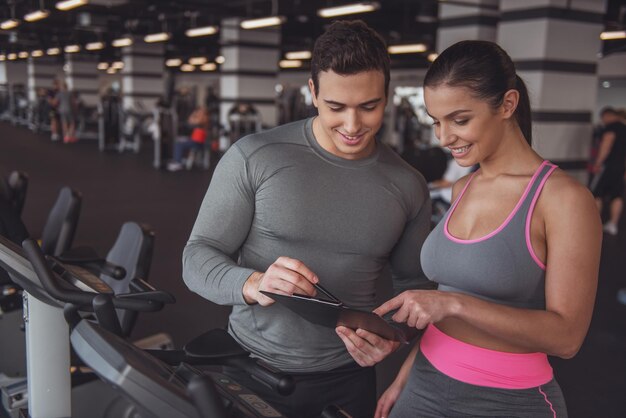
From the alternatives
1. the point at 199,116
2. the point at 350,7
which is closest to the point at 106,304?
the point at 350,7

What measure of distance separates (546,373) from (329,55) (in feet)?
2.64

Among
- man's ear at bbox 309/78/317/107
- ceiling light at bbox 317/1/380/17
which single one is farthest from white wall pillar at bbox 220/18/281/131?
man's ear at bbox 309/78/317/107

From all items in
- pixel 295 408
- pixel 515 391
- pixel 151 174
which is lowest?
pixel 151 174

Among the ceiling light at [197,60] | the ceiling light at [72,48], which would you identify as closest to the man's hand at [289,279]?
the ceiling light at [72,48]

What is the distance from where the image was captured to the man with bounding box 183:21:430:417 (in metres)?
1.37

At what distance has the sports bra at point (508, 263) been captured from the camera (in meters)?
1.11

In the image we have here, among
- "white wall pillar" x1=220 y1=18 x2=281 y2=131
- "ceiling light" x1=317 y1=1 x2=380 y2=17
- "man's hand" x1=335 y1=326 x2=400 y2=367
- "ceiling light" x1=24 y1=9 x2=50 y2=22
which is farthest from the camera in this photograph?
"white wall pillar" x1=220 y1=18 x2=281 y2=131

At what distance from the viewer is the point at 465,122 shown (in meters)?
1.18

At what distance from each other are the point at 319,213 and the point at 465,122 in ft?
1.37

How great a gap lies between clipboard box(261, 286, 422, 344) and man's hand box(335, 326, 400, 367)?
0.05 m

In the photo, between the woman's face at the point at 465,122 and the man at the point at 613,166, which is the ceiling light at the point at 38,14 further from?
the woman's face at the point at 465,122

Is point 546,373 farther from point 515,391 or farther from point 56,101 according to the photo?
point 56,101

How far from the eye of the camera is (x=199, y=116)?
36.9 feet

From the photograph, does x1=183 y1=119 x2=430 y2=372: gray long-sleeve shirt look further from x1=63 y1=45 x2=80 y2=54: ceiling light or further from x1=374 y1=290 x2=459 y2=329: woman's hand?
x1=63 y1=45 x2=80 y2=54: ceiling light
